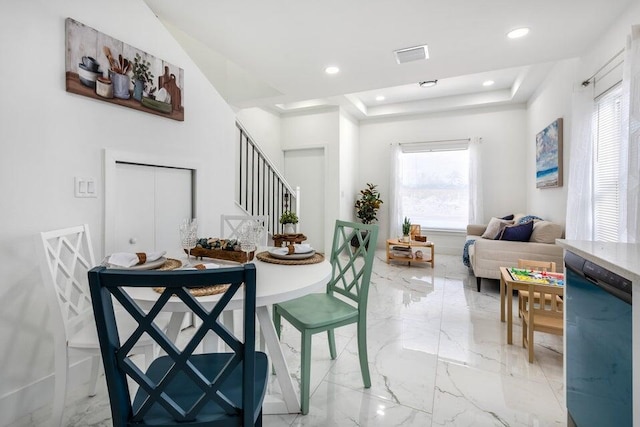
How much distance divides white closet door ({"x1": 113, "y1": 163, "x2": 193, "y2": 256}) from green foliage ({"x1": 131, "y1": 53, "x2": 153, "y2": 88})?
1.95 feet

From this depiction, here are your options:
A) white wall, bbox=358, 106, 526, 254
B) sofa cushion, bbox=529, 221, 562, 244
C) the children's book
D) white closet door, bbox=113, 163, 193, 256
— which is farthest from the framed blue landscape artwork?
white closet door, bbox=113, 163, 193, 256

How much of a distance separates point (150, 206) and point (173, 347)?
5.66 feet

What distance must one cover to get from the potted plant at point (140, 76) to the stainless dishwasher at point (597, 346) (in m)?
2.63

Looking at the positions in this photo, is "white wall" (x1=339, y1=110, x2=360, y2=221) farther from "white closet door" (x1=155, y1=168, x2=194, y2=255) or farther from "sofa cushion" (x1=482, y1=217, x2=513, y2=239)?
"white closet door" (x1=155, y1=168, x2=194, y2=255)

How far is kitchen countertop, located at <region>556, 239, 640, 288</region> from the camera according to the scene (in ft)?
2.91

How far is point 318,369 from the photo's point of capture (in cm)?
194

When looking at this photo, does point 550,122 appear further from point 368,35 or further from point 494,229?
point 368,35

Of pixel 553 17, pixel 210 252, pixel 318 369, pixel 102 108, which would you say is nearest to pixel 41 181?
pixel 102 108

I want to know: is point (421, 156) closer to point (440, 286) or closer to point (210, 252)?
point (440, 286)

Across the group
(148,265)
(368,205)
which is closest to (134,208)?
(148,265)

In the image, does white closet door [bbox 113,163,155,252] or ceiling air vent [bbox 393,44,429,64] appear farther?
ceiling air vent [bbox 393,44,429,64]

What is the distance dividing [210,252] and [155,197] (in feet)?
3.10

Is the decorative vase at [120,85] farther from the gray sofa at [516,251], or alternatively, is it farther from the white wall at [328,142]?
the white wall at [328,142]

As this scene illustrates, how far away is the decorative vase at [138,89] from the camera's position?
206 centimetres
